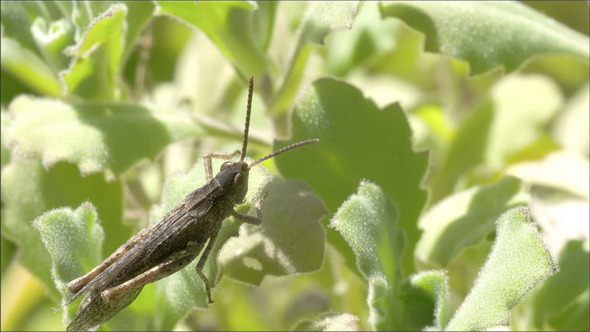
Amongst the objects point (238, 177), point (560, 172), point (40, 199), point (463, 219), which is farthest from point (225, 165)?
point (560, 172)

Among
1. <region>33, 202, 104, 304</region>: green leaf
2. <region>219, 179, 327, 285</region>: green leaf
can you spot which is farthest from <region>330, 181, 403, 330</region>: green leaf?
<region>33, 202, 104, 304</region>: green leaf

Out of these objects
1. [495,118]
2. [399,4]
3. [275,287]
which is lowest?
[275,287]

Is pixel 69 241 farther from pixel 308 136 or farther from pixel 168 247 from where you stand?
pixel 308 136

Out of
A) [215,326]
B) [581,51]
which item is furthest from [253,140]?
[581,51]

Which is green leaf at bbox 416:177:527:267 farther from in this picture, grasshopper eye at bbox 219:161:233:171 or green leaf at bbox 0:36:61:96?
green leaf at bbox 0:36:61:96

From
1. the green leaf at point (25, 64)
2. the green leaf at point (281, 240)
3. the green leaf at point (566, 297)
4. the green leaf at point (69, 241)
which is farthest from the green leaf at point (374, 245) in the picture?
the green leaf at point (25, 64)

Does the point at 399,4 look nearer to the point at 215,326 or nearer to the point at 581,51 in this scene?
the point at 581,51
